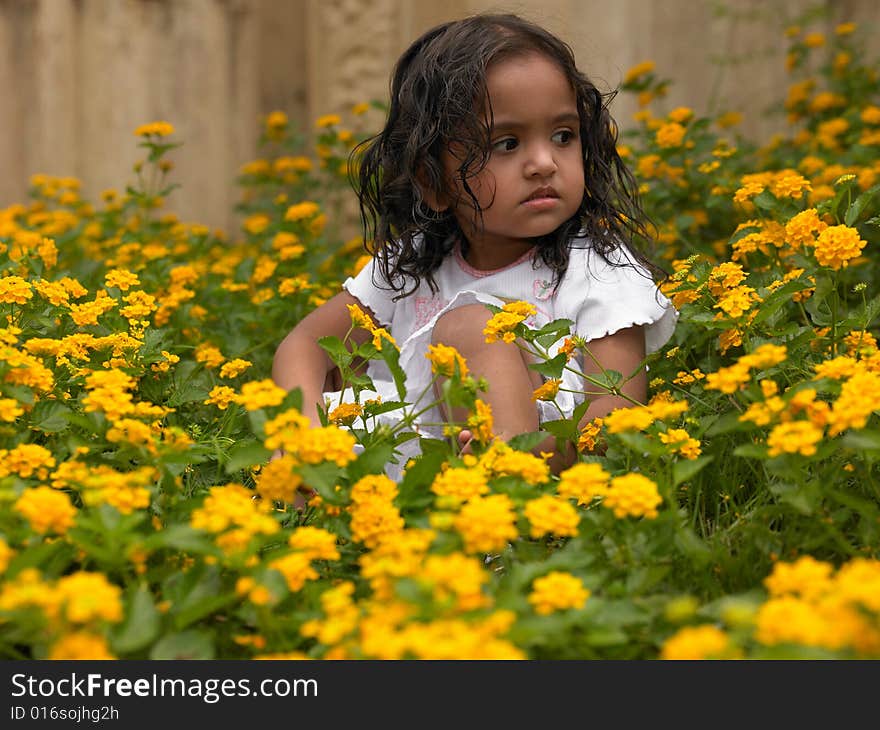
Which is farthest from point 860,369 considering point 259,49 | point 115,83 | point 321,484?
point 259,49

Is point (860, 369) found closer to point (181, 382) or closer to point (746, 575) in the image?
point (746, 575)

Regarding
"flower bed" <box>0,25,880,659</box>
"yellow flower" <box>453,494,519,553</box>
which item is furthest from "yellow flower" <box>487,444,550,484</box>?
"yellow flower" <box>453,494,519,553</box>

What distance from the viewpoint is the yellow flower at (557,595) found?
1079 millimetres

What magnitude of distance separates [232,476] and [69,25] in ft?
10.4

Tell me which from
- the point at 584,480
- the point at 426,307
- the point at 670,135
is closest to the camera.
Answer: the point at 584,480

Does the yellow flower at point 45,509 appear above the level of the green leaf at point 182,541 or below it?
above

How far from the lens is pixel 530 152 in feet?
6.64

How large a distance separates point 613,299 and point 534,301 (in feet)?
0.57

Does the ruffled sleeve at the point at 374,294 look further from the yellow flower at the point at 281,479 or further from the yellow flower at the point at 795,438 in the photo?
the yellow flower at the point at 795,438

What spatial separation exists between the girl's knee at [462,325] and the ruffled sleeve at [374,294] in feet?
1.15

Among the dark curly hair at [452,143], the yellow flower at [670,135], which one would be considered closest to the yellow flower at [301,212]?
the dark curly hair at [452,143]

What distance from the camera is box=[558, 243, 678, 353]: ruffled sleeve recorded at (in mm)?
1966

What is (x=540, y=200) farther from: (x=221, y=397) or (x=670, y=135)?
(x=670, y=135)

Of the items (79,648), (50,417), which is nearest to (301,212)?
(50,417)
